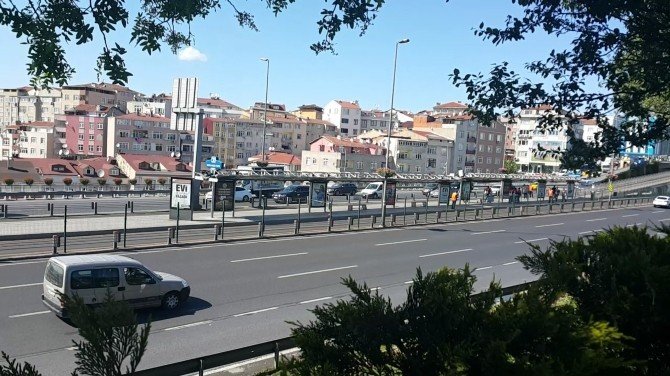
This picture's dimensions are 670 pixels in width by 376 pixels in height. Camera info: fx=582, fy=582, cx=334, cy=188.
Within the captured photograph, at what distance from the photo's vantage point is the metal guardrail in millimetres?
5165

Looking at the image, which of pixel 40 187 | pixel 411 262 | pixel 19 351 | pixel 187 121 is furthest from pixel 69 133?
pixel 19 351

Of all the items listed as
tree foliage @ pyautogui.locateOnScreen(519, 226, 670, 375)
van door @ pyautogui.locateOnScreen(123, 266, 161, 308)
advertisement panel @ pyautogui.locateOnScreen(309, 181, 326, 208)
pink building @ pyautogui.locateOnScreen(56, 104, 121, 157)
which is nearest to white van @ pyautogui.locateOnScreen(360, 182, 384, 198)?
advertisement panel @ pyautogui.locateOnScreen(309, 181, 326, 208)

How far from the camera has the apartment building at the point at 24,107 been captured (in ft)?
→ 389

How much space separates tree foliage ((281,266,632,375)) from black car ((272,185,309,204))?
37.1 metres

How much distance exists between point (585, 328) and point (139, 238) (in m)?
20.8

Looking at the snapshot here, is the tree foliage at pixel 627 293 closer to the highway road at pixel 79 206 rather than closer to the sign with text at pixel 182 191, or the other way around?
the sign with text at pixel 182 191

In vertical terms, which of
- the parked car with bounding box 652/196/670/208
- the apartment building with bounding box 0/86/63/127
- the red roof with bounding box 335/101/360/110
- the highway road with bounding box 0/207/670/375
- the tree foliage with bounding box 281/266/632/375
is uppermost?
the red roof with bounding box 335/101/360/110

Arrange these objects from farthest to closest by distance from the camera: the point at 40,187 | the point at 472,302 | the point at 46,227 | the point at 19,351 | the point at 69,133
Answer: the point at 69,133, the point at 40,187, the point at 46,227, the point at 19,351, the point at 472,302

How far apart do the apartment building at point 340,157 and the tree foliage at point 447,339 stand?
6646cm

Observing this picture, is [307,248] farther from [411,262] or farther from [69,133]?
[69,133]

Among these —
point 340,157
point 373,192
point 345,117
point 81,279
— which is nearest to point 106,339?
point 81,279

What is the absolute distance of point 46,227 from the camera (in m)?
24.9

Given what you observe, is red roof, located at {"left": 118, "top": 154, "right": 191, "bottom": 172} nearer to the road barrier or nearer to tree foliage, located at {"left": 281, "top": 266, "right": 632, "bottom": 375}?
the road barrier

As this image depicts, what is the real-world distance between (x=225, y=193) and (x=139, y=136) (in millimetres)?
59295
